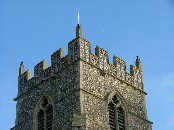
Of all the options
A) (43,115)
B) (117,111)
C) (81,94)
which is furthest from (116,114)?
(43,115)

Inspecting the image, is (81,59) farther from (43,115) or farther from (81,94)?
A: (43,115)

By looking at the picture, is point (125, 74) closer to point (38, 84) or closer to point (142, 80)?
point (142, 80)

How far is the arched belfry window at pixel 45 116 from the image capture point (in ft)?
132

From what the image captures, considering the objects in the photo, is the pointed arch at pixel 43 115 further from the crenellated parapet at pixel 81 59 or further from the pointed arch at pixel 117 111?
the pointed arch at pixel 117 111

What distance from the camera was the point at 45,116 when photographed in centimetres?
4059

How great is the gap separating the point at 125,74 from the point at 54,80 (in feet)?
15.7

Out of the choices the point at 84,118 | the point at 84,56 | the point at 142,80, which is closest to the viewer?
the point at 84,118

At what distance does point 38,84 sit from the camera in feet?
139

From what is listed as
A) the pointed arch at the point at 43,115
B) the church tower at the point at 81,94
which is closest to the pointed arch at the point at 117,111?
the church tower at the point at 81,94

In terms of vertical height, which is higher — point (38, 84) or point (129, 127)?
point (38, 84)

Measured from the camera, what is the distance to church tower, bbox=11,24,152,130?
38.9 metres

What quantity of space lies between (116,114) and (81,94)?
9.92 feet

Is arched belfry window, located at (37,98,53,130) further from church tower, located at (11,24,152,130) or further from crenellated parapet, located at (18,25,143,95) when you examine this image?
crenellated parapet, located at (18,25,143,95)

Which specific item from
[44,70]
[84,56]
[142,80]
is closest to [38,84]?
[44,70]
